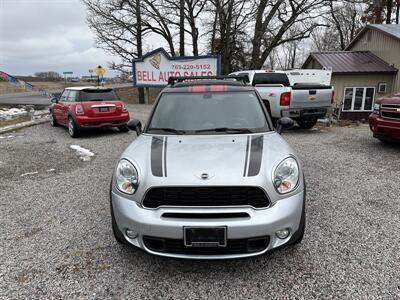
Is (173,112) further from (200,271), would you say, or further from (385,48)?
(385,48)

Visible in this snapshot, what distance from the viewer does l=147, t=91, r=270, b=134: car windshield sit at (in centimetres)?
337

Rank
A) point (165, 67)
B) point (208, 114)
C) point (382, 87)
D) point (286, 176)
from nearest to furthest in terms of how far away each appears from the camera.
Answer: point (286, 176) < point (208, 114) < point (165, 67) < point (382, 87)

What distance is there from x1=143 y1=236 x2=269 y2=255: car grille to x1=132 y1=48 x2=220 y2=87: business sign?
14.1m

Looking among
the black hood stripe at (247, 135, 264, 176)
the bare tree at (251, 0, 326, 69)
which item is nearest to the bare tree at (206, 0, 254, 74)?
the bare tree at (251, 0, 326, 69)

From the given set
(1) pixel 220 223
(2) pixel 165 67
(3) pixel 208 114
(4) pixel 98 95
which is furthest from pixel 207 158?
(2) pixel 165 67

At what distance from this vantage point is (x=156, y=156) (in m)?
2.69

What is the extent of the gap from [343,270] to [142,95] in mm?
23735

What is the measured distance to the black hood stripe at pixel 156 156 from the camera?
97.6 inches

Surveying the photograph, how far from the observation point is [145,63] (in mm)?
17625

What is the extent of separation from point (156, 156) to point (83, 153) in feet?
16.8

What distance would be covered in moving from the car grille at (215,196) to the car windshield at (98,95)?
24.4ft

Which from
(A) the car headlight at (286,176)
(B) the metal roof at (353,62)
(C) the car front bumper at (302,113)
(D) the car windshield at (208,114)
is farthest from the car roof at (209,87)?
(B) the metal roof at (353,62)

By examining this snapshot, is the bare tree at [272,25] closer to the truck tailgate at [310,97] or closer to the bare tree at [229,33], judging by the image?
the bare tree at [229,33]

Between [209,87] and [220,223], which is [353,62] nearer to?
[209,87]
